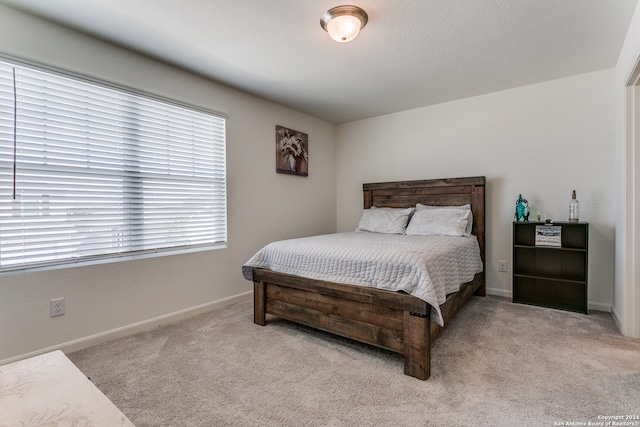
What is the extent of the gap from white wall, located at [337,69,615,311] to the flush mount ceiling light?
6.82ft

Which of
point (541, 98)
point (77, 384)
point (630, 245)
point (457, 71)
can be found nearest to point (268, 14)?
point (457, 71)

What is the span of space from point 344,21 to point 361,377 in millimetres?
2168

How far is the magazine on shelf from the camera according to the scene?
2.84 meters

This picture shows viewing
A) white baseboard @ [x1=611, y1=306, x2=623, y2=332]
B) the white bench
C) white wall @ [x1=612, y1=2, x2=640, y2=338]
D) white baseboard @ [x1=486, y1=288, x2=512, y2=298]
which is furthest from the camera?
white baseboard @ [x1=486, y1=288, x2=512, y2=298]

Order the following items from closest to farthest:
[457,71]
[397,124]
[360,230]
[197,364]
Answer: [197,364] < [457,71] < [360,230] < [397,124]

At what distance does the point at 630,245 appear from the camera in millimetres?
2240

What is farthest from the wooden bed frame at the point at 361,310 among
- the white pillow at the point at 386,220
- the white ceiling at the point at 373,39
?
the white ceiling at the point at 373,39

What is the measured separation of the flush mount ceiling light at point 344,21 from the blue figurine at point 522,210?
2332mm

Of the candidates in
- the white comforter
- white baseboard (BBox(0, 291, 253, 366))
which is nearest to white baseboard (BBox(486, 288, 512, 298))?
the white comforter

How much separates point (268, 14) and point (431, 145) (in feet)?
8.24

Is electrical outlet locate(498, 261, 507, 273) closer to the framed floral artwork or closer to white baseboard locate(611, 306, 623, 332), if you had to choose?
white baseboard locate(611, 306, 623, 332)

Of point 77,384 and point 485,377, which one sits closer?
point 77,384

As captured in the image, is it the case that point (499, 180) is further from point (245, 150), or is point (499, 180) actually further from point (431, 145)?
point (245, 150)

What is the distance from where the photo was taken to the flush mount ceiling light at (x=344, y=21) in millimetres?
1887
